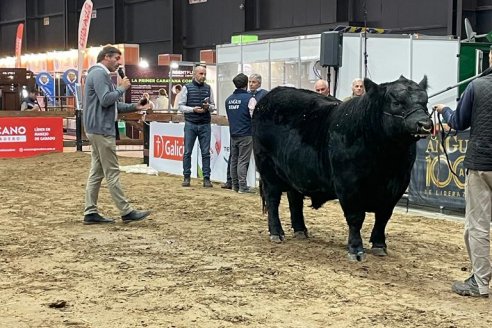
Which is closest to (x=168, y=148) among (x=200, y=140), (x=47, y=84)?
(x=200, y=140)

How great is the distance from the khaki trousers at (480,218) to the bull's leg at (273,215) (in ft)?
8.56

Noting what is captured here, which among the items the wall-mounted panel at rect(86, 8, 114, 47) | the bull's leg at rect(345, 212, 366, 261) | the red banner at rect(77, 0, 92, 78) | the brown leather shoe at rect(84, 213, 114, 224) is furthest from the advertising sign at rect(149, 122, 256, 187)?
the wall-mounted panel at rect(86, 8, 114, 47)

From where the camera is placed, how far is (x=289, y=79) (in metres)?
18.5

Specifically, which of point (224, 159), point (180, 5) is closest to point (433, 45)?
point (224, 159)

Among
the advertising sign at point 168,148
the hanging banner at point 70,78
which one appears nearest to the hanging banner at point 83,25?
the advertising sign at point 168,148

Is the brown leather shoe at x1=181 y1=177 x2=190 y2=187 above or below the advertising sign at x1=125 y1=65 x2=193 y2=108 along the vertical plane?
below

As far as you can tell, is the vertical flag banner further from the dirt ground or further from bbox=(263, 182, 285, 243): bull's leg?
bbox=(263, 182, 285, 243): bull's leg

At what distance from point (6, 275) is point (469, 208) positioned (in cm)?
381

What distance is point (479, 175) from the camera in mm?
5684

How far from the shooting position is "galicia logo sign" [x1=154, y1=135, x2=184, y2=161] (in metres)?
15.1

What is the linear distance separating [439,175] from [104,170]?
4.38 m

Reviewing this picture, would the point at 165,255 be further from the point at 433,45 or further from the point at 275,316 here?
the point at 433,45

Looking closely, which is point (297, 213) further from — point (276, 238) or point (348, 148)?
point (348, 148)

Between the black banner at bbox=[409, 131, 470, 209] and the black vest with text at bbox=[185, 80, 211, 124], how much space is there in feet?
13.1
